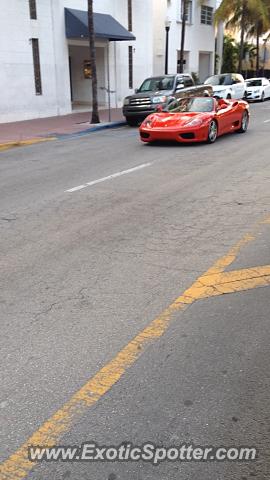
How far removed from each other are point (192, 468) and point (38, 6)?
72.5 ft

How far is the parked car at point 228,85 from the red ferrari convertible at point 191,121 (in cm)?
1086

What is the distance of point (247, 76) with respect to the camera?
152 ft

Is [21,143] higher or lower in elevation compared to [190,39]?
lower

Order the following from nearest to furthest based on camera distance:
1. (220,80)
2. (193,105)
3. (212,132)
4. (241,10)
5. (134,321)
Answer: (134,321) → (212,132) → (193,105) → (220,80) → (241,10)

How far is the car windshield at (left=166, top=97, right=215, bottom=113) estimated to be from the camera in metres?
13.0

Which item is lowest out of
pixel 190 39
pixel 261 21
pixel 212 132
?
pixel 212 132

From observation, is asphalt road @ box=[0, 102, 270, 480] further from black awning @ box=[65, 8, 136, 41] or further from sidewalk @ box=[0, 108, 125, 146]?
black awning @ box=[65, 8, 136, 41]

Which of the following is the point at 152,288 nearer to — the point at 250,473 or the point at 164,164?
the point at 250,473

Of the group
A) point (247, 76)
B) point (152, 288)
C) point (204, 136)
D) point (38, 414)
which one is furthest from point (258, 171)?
point (247, 76)

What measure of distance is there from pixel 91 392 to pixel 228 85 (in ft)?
79.1

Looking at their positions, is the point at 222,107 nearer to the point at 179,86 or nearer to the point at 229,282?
the point at 179,86

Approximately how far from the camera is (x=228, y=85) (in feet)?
82.0

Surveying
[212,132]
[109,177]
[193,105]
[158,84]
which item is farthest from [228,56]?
[109,177]

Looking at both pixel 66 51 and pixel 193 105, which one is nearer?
pixel 193 105
